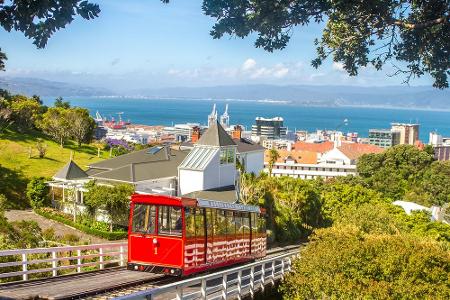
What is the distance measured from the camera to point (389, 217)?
3394 centimetres

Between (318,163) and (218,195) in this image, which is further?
(318,163)

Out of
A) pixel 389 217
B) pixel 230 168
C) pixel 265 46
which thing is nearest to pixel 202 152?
pixel 230 168

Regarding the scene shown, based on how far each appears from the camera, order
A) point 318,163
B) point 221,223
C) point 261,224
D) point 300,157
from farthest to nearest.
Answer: point 300,157
point 318,163
point 261,224
point 221,223

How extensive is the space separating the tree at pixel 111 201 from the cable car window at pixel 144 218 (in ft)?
53.5

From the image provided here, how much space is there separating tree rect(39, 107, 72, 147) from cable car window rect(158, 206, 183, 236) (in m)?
50.0

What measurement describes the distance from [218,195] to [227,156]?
14.2 ft

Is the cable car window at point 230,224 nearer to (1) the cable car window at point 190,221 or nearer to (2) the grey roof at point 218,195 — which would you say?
(1) the cable car window at point 190,221

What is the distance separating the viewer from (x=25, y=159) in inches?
2077

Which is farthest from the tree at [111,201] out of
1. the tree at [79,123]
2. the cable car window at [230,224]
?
the tree at [79,123]

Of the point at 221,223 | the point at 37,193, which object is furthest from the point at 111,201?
the point at 221,223

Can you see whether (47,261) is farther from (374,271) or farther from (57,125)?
(57,125)

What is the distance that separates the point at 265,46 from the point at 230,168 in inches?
1293

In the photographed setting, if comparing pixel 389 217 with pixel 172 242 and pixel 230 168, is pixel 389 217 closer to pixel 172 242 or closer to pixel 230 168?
pixel 230 168

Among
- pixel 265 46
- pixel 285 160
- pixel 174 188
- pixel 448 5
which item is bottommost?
pixel 285 160
